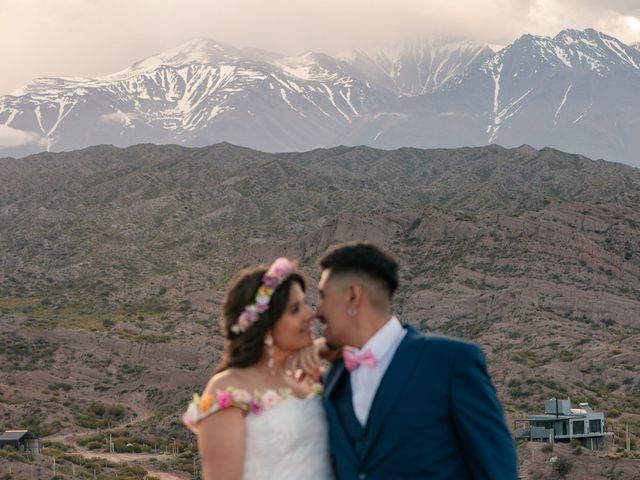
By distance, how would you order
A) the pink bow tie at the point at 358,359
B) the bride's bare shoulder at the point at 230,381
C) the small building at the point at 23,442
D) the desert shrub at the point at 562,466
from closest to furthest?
the pink bow tie at the point at 358,359 → the bride's bare shoulder at the point at 230,381 → the desert shrub at the point at 562,466 → the small building at the point at 23,442

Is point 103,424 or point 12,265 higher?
point 12,265

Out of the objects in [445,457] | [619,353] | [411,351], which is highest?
[411,351]

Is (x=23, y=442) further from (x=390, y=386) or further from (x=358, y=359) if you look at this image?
(x=390, y=386)

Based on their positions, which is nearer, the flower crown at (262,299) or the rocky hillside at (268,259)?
the flower crown at (262,299)

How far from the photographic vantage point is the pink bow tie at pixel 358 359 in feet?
18.4

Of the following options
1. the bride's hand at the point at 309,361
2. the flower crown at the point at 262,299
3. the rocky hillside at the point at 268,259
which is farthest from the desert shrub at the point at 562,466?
the flower crown at the point at 262,299

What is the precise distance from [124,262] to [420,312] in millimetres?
32784

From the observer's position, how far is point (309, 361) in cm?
622

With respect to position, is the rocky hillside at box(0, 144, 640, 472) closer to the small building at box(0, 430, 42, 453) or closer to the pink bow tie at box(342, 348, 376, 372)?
the small building at box(0, 430, 42, 453)

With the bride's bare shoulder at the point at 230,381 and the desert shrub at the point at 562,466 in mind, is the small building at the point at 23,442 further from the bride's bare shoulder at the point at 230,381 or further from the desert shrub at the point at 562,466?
the bride's bare shoulder at the point at 230,381

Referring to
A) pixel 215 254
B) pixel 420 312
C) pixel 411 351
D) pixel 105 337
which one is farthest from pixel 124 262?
pixel 411 351

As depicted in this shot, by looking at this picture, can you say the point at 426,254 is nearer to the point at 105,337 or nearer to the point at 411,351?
the point at 105,337

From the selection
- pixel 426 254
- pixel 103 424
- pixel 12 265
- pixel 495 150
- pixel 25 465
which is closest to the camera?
pixel 25 465

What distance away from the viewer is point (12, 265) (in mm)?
102562
